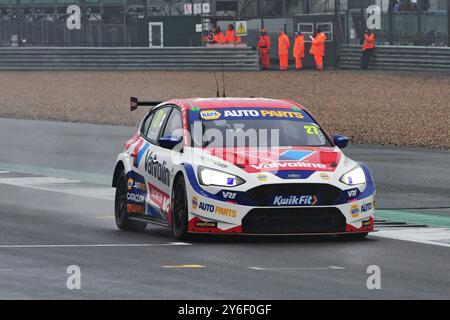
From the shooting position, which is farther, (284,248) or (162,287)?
(284,248)

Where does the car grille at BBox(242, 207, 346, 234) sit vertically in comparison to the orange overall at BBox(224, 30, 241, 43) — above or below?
below

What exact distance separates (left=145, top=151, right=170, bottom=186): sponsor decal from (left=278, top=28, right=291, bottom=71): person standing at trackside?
133 ft

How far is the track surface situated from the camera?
9.66 metres

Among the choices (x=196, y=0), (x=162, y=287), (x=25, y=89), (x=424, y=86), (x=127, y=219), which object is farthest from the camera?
(x=196, y=0)

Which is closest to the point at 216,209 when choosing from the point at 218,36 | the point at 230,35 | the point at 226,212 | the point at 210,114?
the point at 226,212

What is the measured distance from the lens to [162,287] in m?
9.79

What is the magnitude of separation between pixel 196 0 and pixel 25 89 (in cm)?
2097

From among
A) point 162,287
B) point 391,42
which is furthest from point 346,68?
point 162,287

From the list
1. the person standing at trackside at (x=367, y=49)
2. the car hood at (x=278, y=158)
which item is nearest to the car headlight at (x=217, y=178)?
the car hood at (x=278, y=158)

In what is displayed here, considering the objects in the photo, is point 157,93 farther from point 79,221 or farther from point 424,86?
point 79,221

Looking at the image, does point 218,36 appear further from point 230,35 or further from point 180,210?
point 180,210

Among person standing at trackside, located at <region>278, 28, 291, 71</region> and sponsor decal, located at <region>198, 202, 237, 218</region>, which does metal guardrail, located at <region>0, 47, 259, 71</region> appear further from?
sponsor decal, located at <region>198, 202, 237, 218</region>

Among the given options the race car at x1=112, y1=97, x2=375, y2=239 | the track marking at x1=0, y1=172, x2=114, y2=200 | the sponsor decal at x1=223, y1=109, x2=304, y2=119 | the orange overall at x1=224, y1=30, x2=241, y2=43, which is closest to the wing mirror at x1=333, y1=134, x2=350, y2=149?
the race car at x1=112, y1=97, x2=375, y2=239

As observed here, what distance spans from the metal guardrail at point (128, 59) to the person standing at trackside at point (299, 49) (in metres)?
1.85
